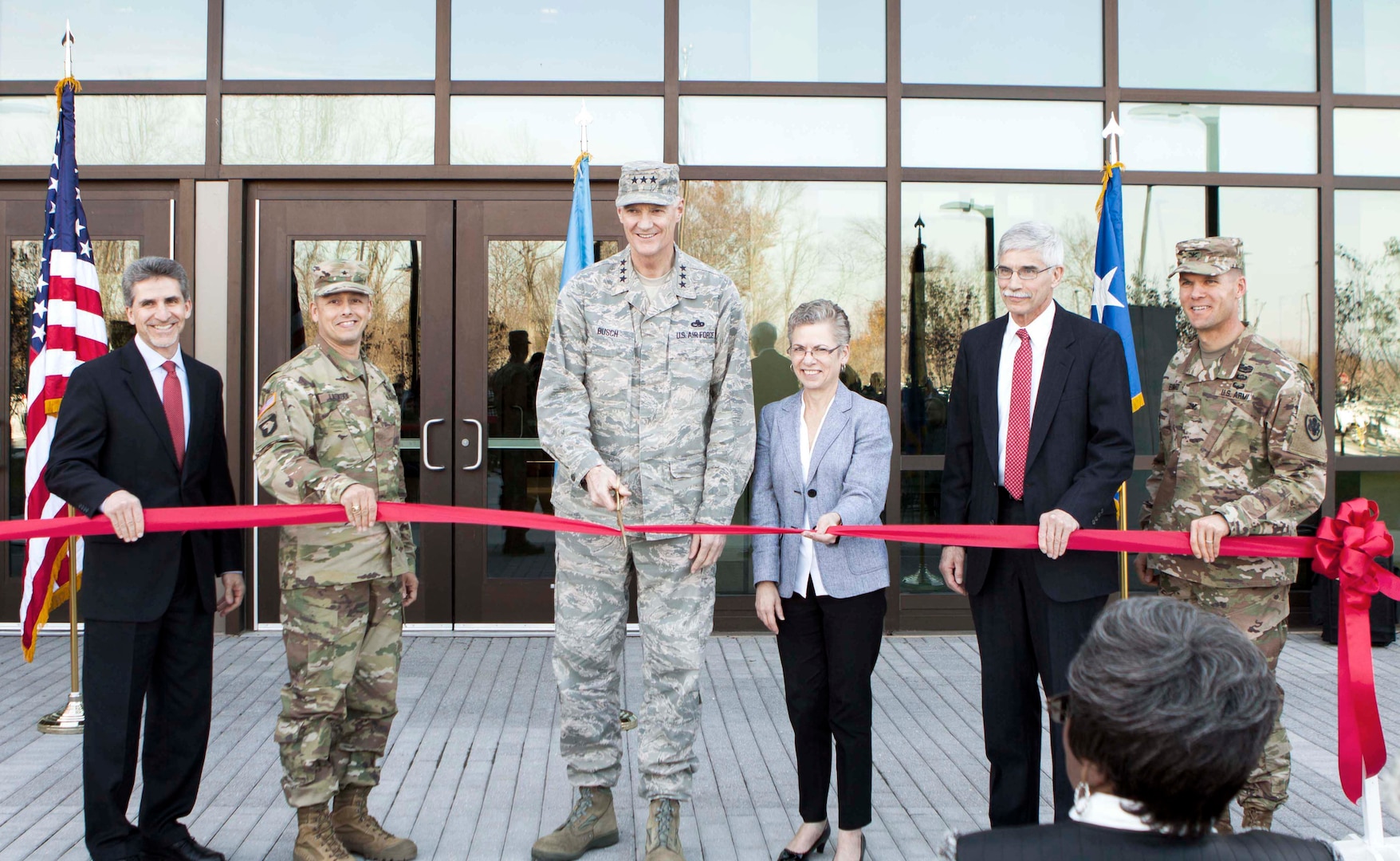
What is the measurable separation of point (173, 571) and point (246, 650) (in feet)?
10.3

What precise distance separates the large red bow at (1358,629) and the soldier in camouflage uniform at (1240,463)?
0.69 ft

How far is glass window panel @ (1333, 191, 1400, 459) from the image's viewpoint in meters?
6.70

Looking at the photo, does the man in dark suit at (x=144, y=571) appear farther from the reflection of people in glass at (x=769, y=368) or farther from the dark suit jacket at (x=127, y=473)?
the reflection of people in glass at (x=769, y=368)

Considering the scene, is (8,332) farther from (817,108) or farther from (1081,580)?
(1081,580)

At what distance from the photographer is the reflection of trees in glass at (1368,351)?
6707mm

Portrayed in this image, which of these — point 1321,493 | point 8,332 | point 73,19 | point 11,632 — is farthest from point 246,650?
point 1321,493

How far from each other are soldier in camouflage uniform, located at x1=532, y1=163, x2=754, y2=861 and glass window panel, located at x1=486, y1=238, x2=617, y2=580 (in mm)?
3220

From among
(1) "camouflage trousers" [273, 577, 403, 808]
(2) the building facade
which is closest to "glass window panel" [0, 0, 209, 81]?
(2) the building facade

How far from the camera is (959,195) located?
6.60 meters

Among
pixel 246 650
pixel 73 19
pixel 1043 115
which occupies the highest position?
pixel 73 19

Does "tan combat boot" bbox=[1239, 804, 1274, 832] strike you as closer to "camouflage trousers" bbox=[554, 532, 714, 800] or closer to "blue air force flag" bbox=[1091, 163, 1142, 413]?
"camouflage trousers" bbox=[554, 532, 714, 800]

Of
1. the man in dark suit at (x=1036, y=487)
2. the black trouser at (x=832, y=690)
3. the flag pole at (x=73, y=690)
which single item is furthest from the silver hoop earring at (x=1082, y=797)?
the flag pole at (x=73, y=690)

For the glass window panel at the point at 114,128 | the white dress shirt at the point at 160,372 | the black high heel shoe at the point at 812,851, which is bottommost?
the black high heel shoe at the point at 812,851

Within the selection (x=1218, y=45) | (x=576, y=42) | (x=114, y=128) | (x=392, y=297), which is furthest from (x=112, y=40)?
(x=1218, y=45)
